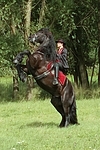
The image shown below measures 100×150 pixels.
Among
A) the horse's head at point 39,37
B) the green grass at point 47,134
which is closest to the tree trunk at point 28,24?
the green grass at point 47,134

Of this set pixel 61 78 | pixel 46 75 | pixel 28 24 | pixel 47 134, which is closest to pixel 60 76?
pixel 61 78

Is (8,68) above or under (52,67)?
under

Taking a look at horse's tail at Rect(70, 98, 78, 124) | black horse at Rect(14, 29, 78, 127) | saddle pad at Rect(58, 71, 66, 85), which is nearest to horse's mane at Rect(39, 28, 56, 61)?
black horse at Rect(14, 29, 78, 127)

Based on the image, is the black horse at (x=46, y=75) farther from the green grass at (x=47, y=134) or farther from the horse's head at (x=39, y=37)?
the green grass at (x=47, y=134)

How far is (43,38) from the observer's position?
12148 millimetres

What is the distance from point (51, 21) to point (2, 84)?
10.2 meters

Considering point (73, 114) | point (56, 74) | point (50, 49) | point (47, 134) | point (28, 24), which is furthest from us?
point (28, 24)

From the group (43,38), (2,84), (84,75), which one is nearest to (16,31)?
(84,75)

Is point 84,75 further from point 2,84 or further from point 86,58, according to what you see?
point 2,84

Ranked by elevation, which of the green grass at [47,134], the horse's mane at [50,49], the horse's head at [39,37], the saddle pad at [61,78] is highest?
the horse's head at [39,37]

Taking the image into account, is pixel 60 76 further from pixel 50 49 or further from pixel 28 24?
pixel 28 24

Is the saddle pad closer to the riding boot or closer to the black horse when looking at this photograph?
the black horse

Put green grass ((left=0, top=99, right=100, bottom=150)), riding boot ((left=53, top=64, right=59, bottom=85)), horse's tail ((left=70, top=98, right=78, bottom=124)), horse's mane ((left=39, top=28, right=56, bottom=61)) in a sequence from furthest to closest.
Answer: horse's tail ((left=70, top=98, right=78, bottom=124))
horse's mane ((left=39, top=28, right=56, bottom=61))
riding boot ((left=53, top=64, right=59, bottom=85))
green grass ((left=0, top=99, right=100, bottom=150))

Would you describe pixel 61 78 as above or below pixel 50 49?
below
